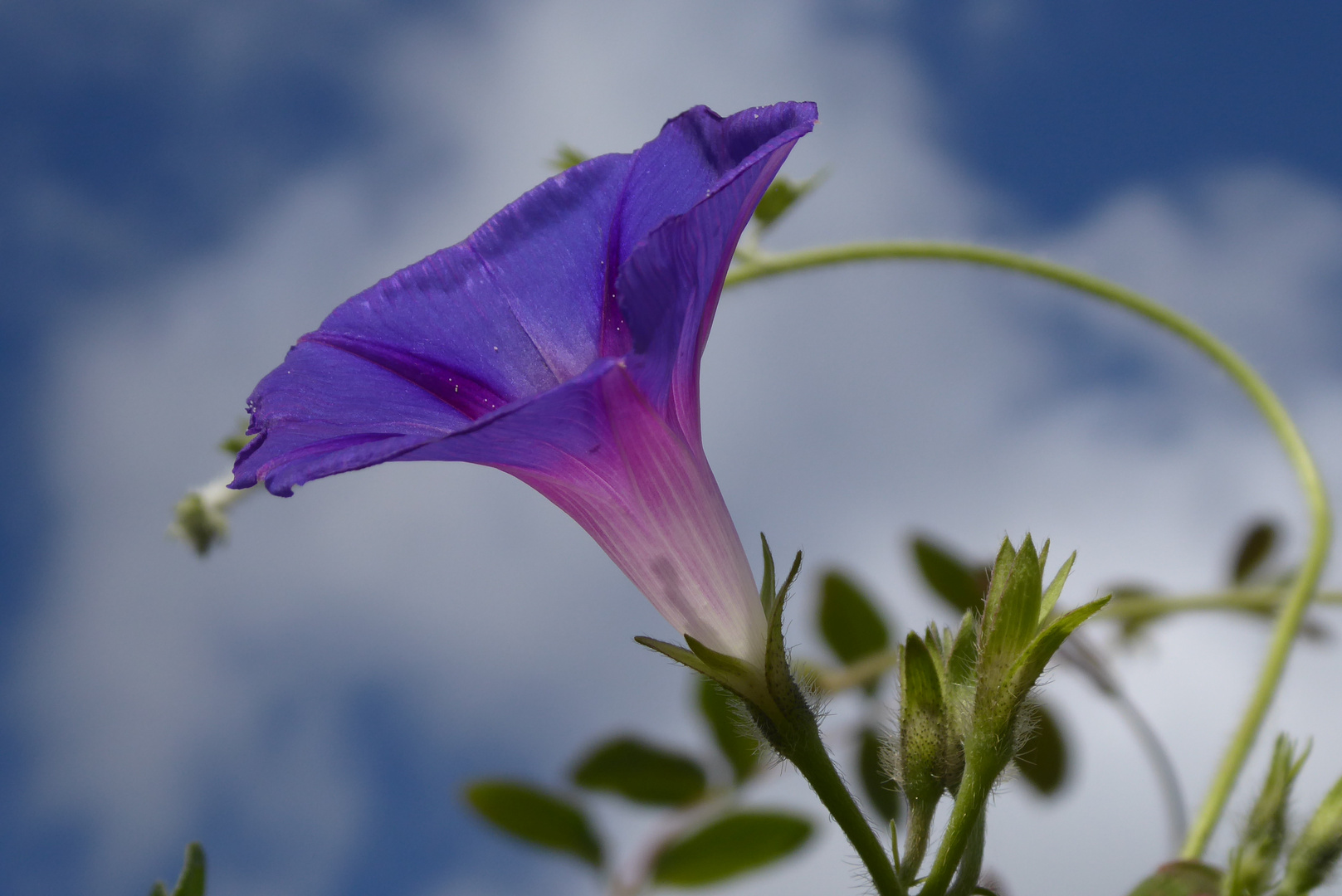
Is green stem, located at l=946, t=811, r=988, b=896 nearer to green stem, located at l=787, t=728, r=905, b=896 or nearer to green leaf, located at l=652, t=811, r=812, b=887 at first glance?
green stem, located at l=787, t=728, r=905, b=896

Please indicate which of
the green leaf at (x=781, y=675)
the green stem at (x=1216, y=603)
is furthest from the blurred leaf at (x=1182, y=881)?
the green stem at (x=1216, y=603)

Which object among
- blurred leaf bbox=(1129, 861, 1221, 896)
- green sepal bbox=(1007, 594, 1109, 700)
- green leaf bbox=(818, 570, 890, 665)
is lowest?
blurred leaf bbox=(1129, 861, 1221, 896)

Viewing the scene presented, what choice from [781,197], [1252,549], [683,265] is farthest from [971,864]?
[1252,549]

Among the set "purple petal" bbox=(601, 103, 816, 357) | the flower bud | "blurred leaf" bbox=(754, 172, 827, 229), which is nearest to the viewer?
"purple petal" bbox=(601, 103, 816, 357)

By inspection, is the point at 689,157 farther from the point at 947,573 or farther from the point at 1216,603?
the point at 1216,603

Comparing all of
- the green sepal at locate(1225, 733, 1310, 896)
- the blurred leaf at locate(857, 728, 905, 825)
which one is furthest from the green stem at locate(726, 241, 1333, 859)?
the blurred leaf at locate(857, 728, 905, 825)

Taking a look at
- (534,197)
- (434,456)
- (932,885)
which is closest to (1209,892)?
(932,885)
